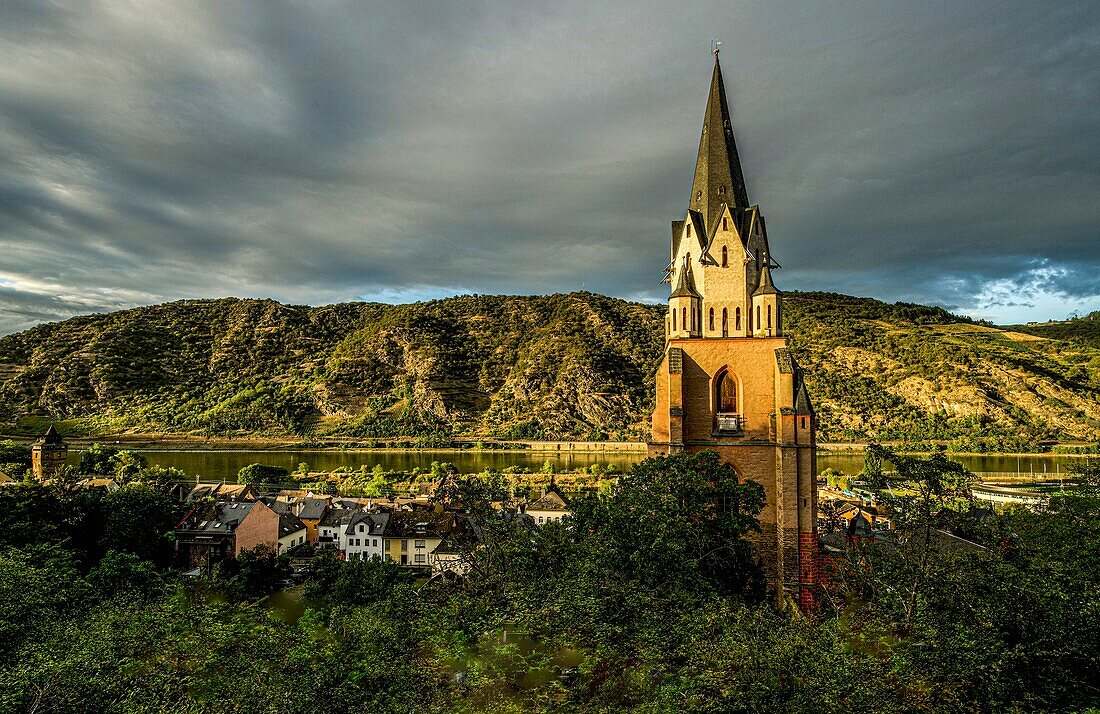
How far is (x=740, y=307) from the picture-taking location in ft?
74.9

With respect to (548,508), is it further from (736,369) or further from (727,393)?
(736,369)

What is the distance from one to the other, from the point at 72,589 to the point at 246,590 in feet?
41.7

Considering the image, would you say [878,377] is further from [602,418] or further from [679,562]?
[679,562]

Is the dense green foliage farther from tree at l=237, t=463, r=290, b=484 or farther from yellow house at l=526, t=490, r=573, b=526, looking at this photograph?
tree at l=237, t=463, r=290, b=484

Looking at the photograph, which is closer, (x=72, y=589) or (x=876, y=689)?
(x=876, y=689)

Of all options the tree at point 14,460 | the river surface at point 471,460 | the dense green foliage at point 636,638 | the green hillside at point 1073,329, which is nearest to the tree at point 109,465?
the tree at point 14,460

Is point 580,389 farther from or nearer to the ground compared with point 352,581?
farther from the ground

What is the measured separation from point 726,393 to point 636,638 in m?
12.0

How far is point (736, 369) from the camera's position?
2225 centimetres

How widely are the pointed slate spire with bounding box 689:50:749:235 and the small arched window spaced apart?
6.15m

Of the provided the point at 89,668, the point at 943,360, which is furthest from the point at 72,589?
the point at 943,360

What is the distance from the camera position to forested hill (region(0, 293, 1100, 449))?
13088 centimetres

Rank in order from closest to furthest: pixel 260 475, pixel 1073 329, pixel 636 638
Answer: pixel 636 638, pixel 260 475, pixel 1073 329

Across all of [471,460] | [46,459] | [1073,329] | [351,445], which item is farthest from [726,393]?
[1073,329]
